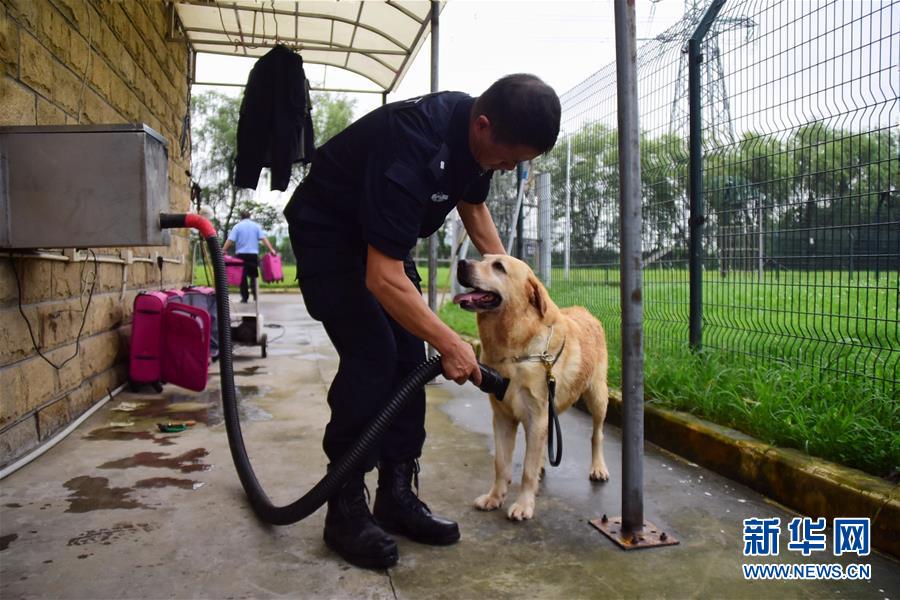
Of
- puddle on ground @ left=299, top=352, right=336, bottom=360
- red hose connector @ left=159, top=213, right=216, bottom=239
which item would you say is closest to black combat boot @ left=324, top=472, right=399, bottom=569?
red hose connector @ left=159, top=213, right=216, bottom=239

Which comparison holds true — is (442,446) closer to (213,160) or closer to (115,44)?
(115,44)

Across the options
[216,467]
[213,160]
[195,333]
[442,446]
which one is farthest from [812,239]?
[213,160]

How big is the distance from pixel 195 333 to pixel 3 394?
5.98 ft

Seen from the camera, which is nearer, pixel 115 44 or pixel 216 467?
pixel 216 467

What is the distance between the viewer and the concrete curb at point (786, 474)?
2.41 meters

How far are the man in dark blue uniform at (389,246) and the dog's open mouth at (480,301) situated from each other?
0.29 meters

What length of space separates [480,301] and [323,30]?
5.04 m

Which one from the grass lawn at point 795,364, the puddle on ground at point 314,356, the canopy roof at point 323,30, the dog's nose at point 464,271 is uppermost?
the canopy roof at point 323,30

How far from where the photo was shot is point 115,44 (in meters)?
4.81

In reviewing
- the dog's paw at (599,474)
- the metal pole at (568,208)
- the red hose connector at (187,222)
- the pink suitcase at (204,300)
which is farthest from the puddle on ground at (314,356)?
the dog's paw at (599,474)

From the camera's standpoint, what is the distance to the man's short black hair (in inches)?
83.4

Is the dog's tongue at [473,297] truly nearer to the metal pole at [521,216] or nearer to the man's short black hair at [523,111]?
the man's short black hair at [523,111]

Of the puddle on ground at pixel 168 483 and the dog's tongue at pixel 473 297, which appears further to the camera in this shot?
the puddle on ground at pixel 168 483

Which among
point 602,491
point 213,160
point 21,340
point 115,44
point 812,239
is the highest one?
point 213,160
